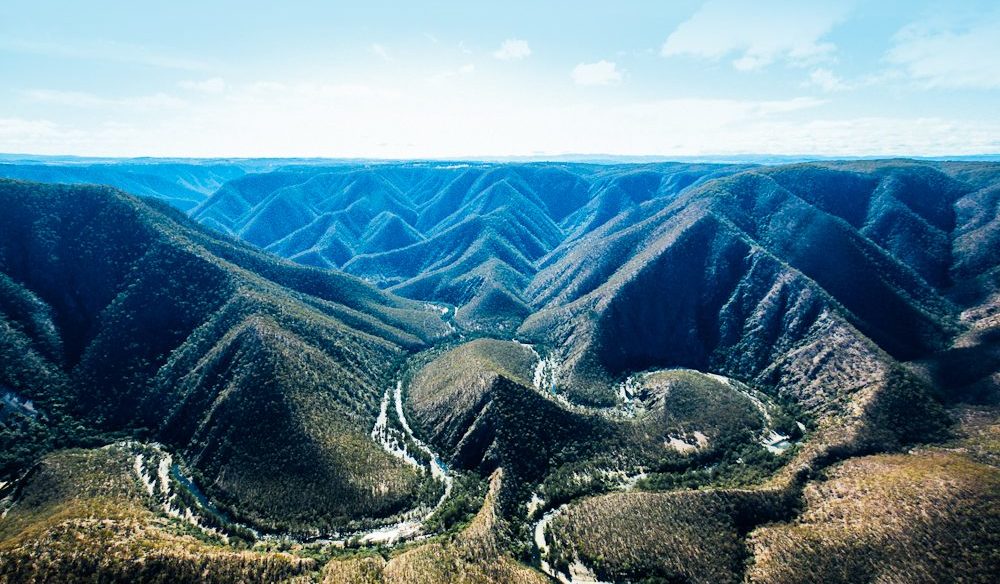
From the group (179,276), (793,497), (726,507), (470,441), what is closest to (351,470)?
(470,441)

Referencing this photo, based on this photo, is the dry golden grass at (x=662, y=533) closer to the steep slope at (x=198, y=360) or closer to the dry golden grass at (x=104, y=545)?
the steep slope at (x=198, y=360)

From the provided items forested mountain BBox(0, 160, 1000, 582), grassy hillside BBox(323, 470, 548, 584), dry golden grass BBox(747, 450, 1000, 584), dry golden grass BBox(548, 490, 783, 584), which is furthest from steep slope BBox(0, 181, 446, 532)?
dry golden grass BBox(747, 450, 1000, 584)

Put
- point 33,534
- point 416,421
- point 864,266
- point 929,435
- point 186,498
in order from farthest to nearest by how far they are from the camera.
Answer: point 864,266
point 416,421
point 929,435
point 186,498
point 33,534

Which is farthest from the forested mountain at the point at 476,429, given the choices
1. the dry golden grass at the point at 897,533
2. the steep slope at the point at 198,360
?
the steep slope at the point at 198,360

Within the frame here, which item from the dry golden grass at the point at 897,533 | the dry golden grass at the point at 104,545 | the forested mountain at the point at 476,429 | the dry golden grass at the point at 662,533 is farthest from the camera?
the dry golden grass at the point at 662,533

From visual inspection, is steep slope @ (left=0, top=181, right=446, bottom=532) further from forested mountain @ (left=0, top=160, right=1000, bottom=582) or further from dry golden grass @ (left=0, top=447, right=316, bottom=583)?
dry golden grass @ (left=0, top=447, right=316, bottom=583)

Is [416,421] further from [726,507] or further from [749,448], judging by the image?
[749,448]
